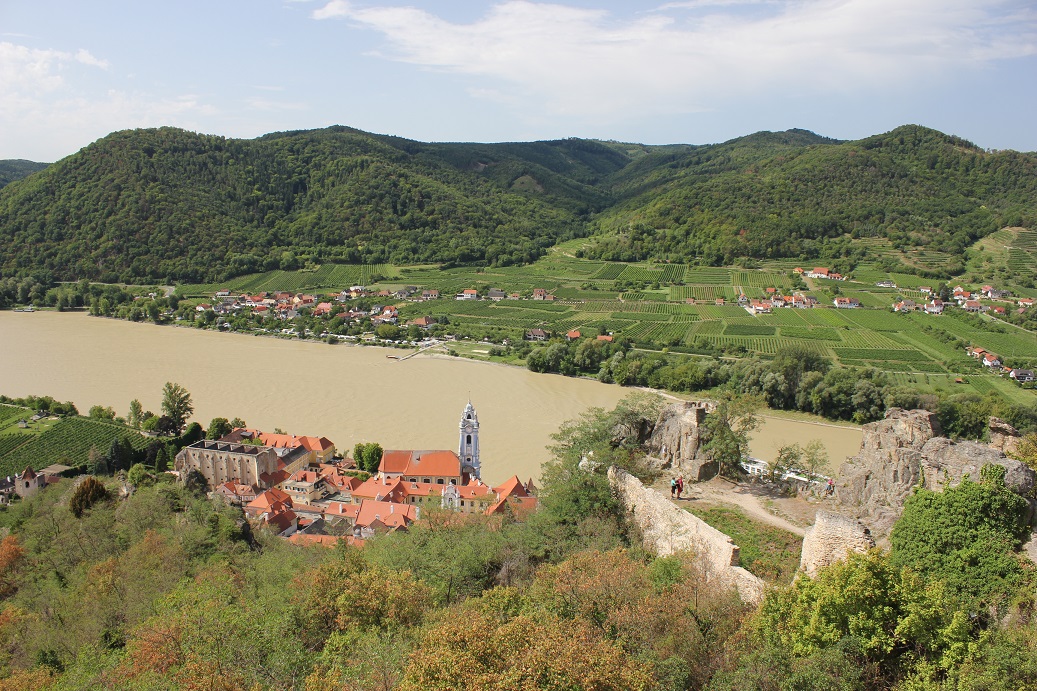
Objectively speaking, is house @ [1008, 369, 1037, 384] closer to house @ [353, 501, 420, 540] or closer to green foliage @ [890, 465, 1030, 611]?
house @ [353, 501, 420, 540]

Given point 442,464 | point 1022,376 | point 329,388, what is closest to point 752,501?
point 442,464

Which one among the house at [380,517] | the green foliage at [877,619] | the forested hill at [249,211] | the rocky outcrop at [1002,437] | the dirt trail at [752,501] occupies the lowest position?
the house at [380,517]

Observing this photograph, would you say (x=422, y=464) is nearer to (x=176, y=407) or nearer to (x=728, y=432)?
(x=176, y=407)

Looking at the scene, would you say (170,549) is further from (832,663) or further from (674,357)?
(674,357)

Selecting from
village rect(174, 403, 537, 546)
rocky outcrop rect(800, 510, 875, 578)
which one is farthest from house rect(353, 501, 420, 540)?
rocky outcrop rect(800, 510, 875, 578)

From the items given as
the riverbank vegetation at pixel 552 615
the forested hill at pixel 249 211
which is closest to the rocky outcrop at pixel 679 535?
the riverbank vegetation at pixel 552 615

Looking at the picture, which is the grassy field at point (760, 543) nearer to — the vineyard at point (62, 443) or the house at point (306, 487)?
the house at point (306, 487)
